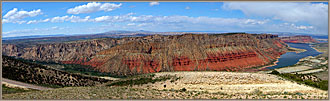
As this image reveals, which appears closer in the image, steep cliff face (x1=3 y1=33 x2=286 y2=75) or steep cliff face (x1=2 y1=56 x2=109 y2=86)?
steep cliff face (x1=2 y1=56 x2=109 y2=86)

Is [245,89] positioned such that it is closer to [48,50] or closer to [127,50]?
[127,50]

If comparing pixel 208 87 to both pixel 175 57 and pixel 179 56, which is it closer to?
pixel 175 57

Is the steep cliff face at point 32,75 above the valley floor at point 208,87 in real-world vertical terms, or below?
below

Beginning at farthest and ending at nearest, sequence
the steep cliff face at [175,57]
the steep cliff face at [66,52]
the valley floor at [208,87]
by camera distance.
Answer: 1. the steep cliff face at [66,52]
2. the steep cliff face at [175,57]
3. the valley floor at [208,87]

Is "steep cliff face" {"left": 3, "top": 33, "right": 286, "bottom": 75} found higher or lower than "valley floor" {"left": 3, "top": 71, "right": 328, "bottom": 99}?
lower

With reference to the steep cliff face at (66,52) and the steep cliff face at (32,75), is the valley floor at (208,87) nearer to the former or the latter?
the steep cliff face at (32,75)

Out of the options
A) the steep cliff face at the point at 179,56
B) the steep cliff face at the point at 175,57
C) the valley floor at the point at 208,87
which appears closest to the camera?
the valley floor at the point at 208,87

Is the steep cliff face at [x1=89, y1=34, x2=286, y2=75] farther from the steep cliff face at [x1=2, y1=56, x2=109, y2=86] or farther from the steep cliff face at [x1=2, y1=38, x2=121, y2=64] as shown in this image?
the steep cliff face at [x1=2, y1=56, x2=109, y2=86]

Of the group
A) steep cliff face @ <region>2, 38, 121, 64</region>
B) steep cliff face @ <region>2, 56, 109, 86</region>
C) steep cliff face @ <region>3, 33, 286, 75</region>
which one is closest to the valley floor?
steep cliff face @ <region>2, 56, 109, 86</region>

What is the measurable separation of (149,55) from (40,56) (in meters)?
78.0

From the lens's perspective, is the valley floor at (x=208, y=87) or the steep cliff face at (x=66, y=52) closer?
the valley floor at (x=208, y=87)

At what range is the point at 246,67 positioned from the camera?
89.9 meters

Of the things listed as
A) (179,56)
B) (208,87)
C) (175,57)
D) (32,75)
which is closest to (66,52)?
(175,57)

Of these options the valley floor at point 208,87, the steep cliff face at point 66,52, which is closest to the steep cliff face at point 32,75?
the valley floor at point 208,87
